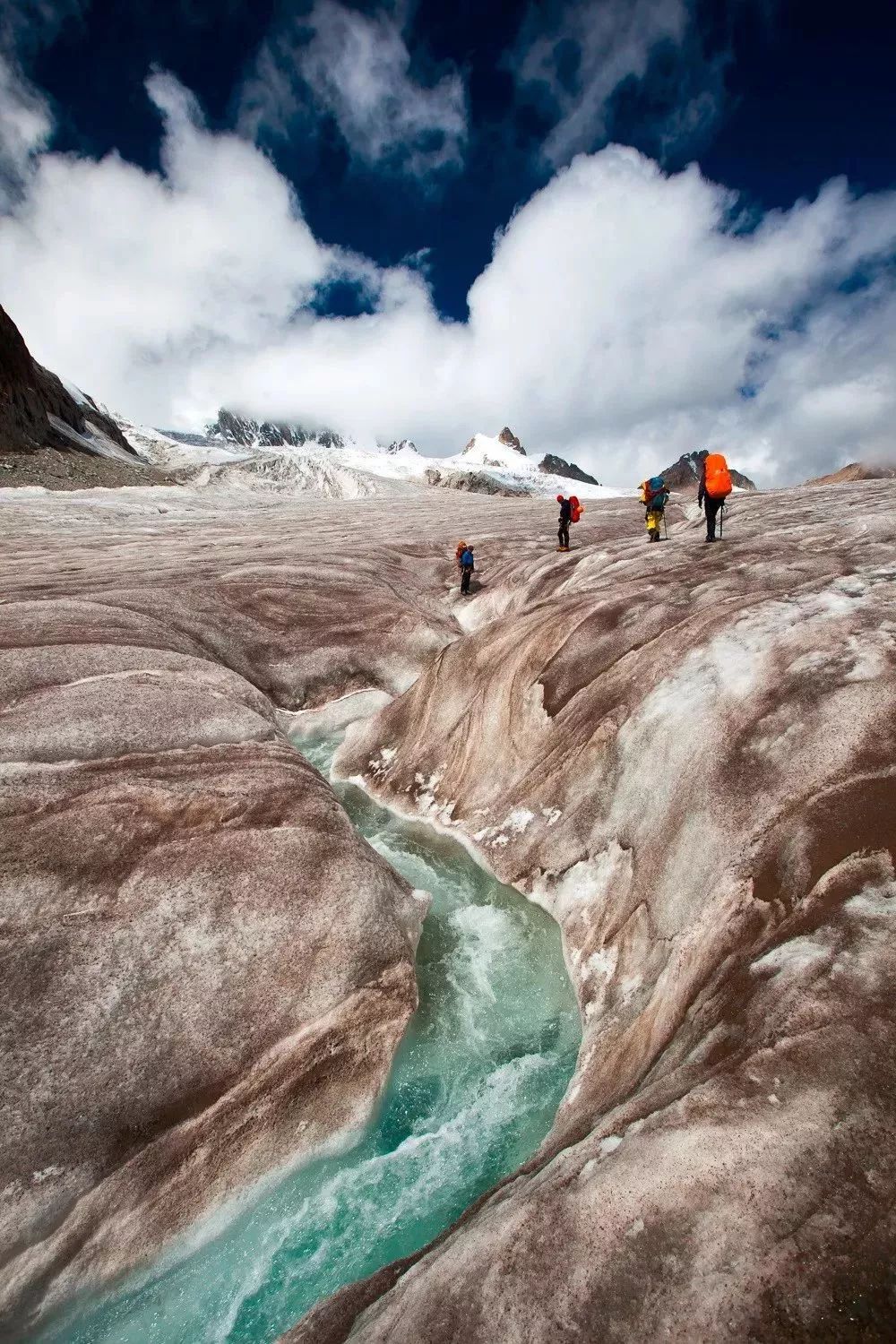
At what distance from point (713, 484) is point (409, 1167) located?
51.0 feet

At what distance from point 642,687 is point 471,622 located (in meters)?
14.7

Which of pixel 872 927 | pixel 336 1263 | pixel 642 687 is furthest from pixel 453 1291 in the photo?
pixel 642 687

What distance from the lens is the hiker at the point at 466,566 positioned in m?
25.9

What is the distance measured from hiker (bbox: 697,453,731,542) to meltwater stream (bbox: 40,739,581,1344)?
1217 centimetres

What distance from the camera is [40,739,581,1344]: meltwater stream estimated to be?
17.3ft

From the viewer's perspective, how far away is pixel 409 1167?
20.4 feet

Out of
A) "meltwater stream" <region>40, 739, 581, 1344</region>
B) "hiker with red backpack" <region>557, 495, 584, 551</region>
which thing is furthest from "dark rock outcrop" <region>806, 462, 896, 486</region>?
"meltwater stream" <region>40, 739, 581, 1344</region>

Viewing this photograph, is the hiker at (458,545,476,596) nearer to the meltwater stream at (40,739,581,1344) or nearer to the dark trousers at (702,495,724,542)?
the dark trousers at (702,495,724,542)

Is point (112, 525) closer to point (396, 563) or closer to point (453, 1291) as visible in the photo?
point (396, 563)

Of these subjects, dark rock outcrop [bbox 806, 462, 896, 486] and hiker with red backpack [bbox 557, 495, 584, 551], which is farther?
dark rock outcrop [bbox 806, 462, 896, 486]

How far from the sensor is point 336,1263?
5480 mm

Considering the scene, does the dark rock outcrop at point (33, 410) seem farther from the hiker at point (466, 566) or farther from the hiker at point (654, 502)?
the hiker at point (654, 502)

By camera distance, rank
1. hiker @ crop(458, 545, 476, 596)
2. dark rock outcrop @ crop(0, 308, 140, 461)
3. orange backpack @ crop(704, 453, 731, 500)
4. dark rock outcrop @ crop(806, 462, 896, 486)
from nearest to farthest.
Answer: orange backpack @ crop(704, 453, 731, 500), hiker @ crop(458, 545, 476, 596), dark rock outcrop @ crop(0, 308, 140, 461), dark rock outcrop @ crop(806, 462, 896, 486)

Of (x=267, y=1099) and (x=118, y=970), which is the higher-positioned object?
(x=118, y=970)
